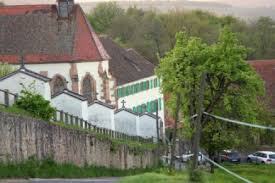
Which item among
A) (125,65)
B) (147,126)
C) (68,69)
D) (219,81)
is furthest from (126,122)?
(125,65)

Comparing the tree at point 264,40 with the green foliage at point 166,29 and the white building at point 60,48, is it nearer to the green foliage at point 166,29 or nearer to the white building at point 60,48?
the green foliage at point 166,29

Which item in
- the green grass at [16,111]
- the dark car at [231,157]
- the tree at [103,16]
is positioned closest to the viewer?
the green grass at [16,111]

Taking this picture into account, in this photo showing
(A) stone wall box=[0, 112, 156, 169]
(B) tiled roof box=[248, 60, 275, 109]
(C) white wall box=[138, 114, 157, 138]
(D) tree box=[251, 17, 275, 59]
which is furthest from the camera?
(D) tree box=[251, 17, 275, 59]

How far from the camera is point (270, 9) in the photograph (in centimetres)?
17375

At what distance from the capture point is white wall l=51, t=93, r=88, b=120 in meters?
48.0

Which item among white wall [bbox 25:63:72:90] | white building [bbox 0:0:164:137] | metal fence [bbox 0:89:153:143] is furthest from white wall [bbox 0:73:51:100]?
white wall [bbox 25:63:72:90]

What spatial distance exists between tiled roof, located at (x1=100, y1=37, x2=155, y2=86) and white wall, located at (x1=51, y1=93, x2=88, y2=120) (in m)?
38.4

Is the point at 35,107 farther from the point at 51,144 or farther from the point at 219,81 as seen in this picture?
the point at 219,81

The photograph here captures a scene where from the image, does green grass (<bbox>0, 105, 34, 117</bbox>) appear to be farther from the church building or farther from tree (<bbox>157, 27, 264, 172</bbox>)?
the church building

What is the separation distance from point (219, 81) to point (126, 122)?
23.9ft

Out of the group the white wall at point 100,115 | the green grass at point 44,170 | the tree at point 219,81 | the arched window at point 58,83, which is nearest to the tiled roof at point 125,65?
the arched window at point 58,83

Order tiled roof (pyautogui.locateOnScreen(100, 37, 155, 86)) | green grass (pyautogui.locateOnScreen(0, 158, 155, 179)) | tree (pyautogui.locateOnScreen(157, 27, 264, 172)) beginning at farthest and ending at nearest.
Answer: tiled roof (pyautogui.locateOnScreen(100, 37, 155, 86)) < tree (pyautogui.locateOnScreen(157, 27, 264, 172)) < green grass (pyautogui.locateOnScreen(0, 158, 155, 179))

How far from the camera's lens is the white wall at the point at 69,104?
47969mm

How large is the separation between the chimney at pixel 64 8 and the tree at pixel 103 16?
45796 millimetres
